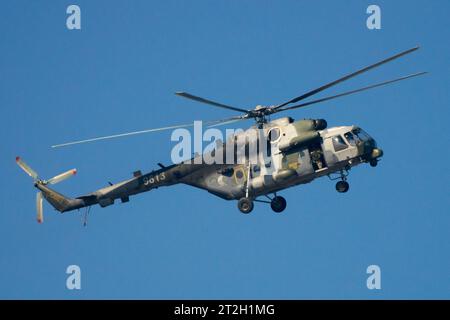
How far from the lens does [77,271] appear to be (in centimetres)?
4897

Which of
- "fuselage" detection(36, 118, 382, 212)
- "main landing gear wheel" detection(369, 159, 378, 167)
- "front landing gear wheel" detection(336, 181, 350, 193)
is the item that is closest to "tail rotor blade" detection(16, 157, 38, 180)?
"fuselage" detection(36, 118, 382, 212)

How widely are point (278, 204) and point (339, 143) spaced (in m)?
4.31

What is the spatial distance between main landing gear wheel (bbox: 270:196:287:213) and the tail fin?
936 cm

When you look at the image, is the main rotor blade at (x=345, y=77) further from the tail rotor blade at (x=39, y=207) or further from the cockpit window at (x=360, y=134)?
the tail rotor blade at (x=39, y=207)

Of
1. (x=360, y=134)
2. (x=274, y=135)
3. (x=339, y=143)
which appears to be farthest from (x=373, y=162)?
(x=274, y=135)

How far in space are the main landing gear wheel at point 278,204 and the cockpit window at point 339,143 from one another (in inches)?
155

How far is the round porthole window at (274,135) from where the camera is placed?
43344mm

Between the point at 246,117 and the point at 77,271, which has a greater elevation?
the point at 246,117

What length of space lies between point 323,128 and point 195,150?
6.16 m

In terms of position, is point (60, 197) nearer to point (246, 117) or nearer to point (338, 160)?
point (246, 117)

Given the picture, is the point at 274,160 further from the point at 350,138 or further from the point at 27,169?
→ the point at 27,169

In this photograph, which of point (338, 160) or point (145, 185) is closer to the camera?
point (338, 160)

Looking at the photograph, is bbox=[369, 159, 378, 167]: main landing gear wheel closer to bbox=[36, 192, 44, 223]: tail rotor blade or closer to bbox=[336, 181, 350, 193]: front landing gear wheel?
bbox=[336, 181, 350, 193]: front landing gear wheel
